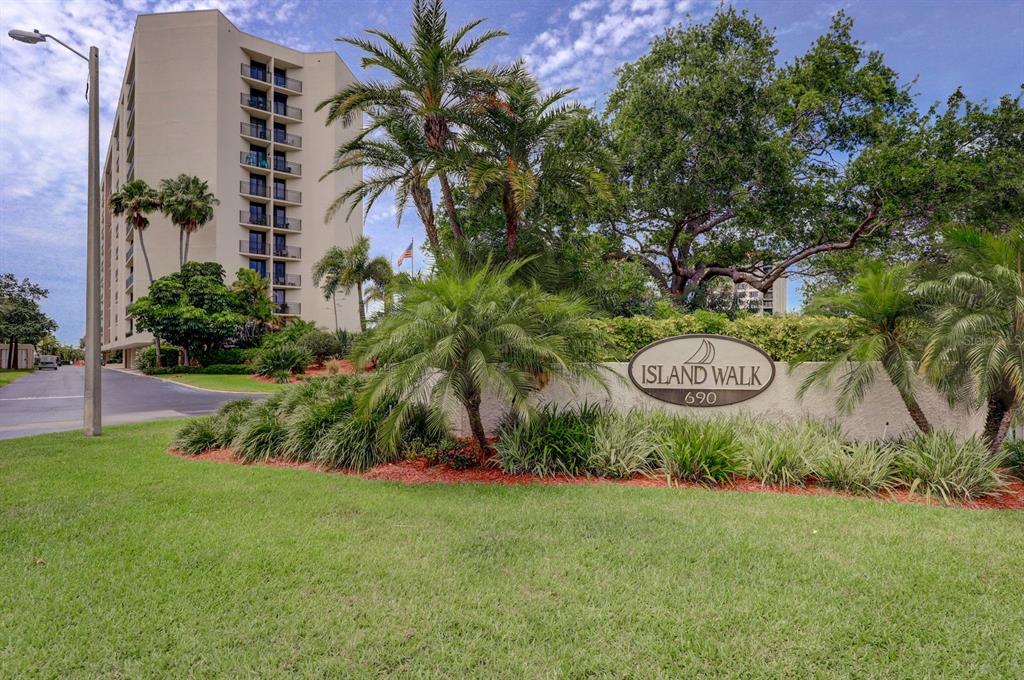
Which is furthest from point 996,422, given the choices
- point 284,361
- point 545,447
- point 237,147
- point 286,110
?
point 286,110

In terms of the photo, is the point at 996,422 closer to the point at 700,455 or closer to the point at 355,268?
the point at 700,455

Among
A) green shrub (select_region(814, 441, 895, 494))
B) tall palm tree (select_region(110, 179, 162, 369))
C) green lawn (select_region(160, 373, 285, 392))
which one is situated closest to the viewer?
green shrub (select_region(814, 441, 895, 494))

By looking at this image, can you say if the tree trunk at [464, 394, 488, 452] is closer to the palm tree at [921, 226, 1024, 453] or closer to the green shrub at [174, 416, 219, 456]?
the green shrub at [174, 416, 219, 456]

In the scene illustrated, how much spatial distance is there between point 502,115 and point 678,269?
12506mm

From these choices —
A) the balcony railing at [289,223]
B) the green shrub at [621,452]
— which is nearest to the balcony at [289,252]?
the balcony railing at [289,223]

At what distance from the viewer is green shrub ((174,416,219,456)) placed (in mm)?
8891

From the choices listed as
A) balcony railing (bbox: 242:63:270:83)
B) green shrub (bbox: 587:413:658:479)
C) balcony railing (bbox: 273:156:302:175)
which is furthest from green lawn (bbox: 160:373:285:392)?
balcony railing (bbox: 242:63:270:83)

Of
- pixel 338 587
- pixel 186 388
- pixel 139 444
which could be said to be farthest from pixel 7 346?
pixel 338 587

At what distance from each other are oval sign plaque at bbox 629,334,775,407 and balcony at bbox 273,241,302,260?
A: 43.9 m

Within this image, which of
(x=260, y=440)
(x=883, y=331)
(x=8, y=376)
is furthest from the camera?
(x=8, y=376)

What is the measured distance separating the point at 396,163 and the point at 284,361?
1903 cm

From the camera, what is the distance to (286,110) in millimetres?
47125

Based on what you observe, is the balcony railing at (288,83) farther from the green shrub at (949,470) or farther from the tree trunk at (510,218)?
the green shrub at (949,470)

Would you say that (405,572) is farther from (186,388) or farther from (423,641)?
(186,388)
